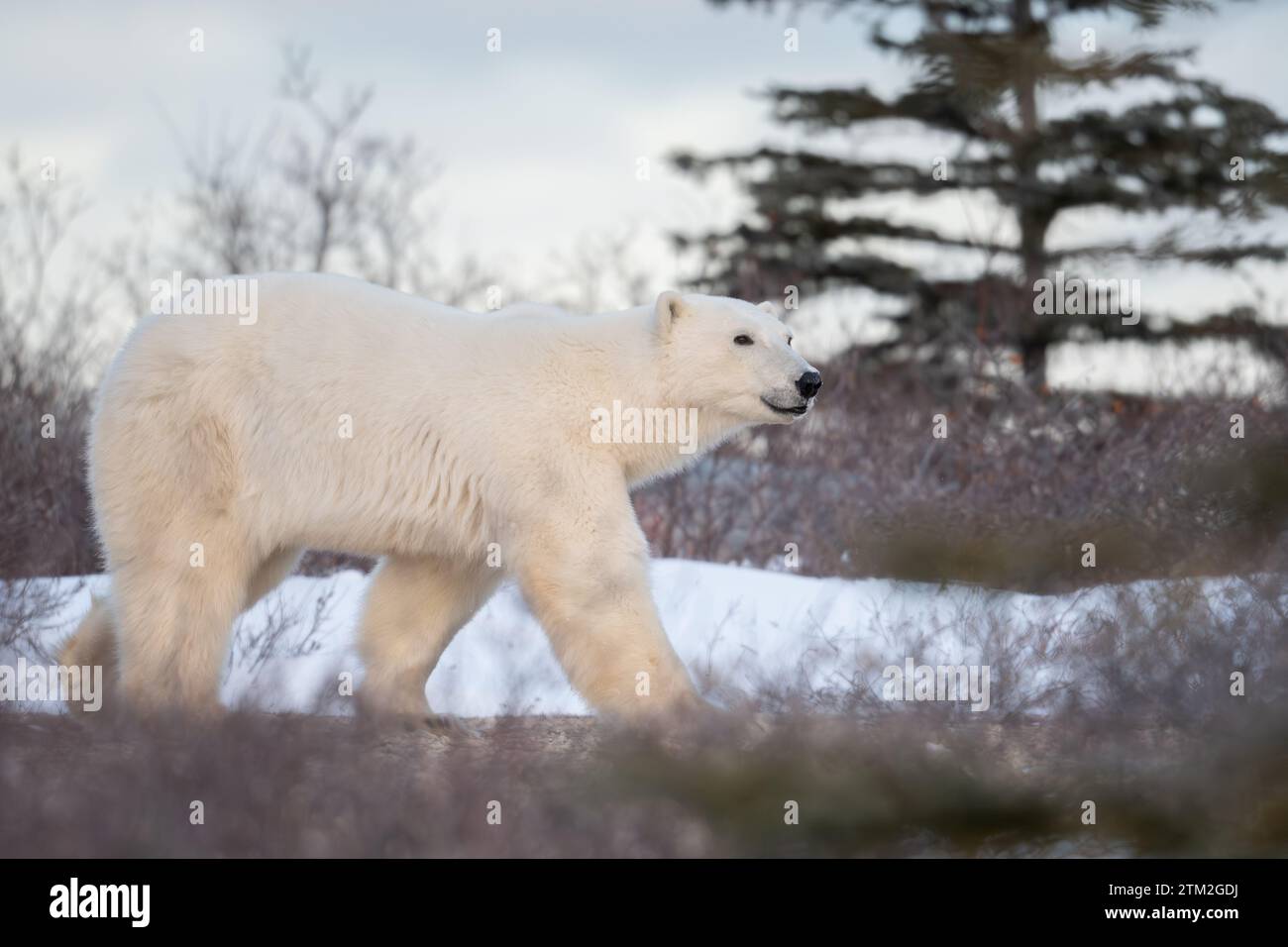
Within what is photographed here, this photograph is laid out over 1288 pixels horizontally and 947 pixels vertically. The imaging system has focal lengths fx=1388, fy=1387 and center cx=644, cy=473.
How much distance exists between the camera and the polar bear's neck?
15.9 feet

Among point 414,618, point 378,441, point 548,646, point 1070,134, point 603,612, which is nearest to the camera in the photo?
point 1070,134

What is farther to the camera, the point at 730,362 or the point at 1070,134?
the point at 730,362

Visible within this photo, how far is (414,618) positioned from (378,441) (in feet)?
2.47

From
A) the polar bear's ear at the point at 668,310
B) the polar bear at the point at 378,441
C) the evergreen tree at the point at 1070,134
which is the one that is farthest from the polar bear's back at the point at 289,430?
the evergreen tree at the point at 1070,134

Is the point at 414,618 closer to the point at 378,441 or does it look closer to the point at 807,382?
the point at 378,441

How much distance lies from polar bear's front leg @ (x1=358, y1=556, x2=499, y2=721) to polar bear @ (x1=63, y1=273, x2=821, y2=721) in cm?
14

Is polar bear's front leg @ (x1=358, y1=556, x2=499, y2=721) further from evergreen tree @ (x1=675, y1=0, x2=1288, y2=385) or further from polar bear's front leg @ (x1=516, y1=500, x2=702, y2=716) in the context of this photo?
evergreen tree @ (x1=675, y1=0, x2=1288, y2=385)

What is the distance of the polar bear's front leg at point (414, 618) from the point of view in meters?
5.10

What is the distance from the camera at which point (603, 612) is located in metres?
4.38

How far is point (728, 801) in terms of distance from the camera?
162 cm

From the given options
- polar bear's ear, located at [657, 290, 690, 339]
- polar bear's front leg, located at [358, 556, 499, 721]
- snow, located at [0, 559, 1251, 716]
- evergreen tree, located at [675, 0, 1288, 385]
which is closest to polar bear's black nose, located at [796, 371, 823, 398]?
polar bear's ear, located at [657, 290, 690, 339]

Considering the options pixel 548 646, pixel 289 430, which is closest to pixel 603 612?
pixel 548 646
